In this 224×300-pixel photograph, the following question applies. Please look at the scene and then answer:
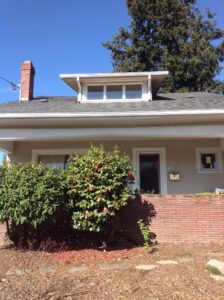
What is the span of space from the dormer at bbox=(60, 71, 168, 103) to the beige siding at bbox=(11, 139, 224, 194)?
2.18m

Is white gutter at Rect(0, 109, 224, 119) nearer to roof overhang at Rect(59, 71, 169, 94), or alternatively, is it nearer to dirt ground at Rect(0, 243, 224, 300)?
roof overhang at Rect(59, 71, 169, 94)

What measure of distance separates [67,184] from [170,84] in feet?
63.2

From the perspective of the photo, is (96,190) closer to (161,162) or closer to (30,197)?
(30,197)

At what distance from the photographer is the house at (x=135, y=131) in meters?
9.29

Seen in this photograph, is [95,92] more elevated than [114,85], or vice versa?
[114,85]

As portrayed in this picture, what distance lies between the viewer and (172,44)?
2634cm

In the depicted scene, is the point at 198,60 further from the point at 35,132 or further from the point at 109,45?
the point at 35,132

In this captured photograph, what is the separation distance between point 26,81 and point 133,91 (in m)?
4.81

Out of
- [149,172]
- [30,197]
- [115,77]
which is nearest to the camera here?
[30,197]

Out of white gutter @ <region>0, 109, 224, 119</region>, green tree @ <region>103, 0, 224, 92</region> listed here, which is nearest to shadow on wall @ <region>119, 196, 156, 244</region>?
white gutter @ <region>0, 109, 224, 119</region>

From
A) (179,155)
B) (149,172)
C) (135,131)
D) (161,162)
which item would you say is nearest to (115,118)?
(135,131)

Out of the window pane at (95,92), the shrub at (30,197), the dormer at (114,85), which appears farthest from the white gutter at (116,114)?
the window pane at (95,92)

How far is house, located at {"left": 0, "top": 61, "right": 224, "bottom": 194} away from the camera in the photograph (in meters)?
9.29

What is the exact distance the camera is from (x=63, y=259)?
6.17 m
